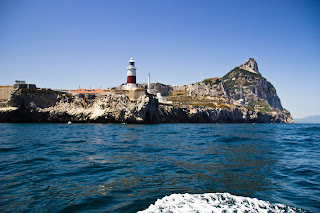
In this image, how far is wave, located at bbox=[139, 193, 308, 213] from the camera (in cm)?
488

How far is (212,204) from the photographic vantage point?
515 centimetres

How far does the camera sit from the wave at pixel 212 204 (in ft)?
16.0

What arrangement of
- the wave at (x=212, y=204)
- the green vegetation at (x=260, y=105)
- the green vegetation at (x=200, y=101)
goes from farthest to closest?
the green vegetation at (x=260, y=105) < the green vegetation at (x=200, y=101) < the wave at (x=212, y=204)

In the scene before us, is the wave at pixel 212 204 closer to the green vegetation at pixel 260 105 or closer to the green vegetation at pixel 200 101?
the green vegetation at pixel 200 101

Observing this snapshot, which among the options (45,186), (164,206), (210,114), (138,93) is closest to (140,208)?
(164,206)

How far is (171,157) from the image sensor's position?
11.2m

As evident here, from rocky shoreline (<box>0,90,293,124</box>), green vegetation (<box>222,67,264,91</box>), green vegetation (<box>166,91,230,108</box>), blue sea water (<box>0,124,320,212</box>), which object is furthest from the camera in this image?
green vegetation (<box>222,67,264,91</box>)

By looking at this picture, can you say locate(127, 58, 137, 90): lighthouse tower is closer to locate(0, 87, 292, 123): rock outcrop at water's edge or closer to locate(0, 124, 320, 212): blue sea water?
locate(0, 87, 292, 123): rock outcrop at water's edge

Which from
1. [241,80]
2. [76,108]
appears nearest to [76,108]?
[76,108]

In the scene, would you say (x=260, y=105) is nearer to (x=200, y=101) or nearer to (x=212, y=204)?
(x=200, y=101)

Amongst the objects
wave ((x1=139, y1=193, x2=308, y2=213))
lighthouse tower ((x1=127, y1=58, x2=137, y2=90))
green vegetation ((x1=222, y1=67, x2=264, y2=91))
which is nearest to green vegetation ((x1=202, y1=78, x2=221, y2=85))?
green vegetation ((x1=222, y1=67, x2=264, y2=91))

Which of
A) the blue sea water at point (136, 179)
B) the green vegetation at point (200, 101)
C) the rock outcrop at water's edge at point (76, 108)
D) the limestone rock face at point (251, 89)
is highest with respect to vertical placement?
the limestone rock face at point (251, 89)

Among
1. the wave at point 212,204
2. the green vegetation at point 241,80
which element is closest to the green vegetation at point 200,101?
the green vegetation at point 241,80

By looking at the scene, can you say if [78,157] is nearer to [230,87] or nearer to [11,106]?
[11,106]
